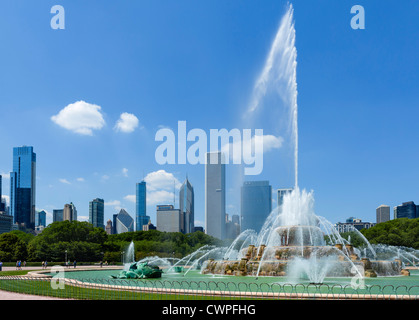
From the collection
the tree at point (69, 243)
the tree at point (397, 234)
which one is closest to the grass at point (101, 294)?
the tree at point (69, 243)

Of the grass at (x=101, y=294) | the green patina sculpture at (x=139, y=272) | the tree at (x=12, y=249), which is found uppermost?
the grass at (x=101, y=294)

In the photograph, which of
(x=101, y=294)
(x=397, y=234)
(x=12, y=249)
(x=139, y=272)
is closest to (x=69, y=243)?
(x=12, y=249)

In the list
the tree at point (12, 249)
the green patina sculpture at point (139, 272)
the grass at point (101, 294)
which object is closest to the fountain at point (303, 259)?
the green patina sculpture at point (139, 272)

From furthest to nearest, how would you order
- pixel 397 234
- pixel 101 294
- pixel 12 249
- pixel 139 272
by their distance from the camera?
pixel 397 234 → pixel 12 249 → pixel 139 272 → pixel 101 294

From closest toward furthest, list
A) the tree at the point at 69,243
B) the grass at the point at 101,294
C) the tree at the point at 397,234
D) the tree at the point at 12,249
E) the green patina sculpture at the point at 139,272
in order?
the grass at the point at 101,294 < the green patina sculpture at the point at 139,272 < the tree at the point at 69,243 < the tree at the point at 12,249 < the tree at the point at 397,234

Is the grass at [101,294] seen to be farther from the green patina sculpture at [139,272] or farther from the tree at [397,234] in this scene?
the tree at [397,234]

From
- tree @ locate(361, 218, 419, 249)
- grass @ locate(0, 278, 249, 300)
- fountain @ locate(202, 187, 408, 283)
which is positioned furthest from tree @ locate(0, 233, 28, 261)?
tree @ locate(361, 218, 419, 249)

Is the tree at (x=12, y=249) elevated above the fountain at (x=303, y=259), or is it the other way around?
the fountain at (x=303, y=259)

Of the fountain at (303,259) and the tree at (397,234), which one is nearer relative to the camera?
Result: the fountain at (303,259)

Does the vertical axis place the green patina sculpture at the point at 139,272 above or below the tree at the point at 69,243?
above

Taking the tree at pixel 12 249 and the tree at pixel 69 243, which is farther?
the tree at pixel 12 249

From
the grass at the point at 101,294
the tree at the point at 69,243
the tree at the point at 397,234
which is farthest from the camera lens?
the tree at the point at 397,234

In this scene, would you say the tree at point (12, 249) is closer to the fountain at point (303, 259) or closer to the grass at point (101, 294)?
the fountain at point (303, 259)

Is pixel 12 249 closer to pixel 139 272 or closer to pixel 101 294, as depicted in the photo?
pixel 139 272
